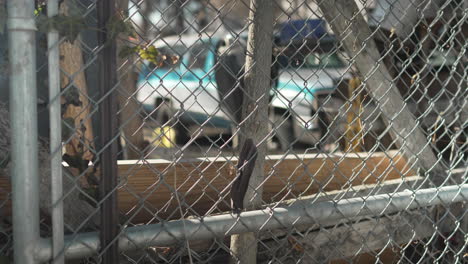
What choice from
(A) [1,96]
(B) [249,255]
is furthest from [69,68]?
(B) [249,255]

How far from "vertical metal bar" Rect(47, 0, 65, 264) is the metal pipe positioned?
0.09 feet

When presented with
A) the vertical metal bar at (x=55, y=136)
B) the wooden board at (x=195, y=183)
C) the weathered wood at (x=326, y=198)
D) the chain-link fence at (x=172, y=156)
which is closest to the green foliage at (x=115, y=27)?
the chain-link fence at (x=172, y=156)

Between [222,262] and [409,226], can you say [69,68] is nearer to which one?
[222,262]

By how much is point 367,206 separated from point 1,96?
5.07 ft

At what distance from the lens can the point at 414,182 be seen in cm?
280

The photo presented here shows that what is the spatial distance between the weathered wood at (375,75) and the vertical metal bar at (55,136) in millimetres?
1210

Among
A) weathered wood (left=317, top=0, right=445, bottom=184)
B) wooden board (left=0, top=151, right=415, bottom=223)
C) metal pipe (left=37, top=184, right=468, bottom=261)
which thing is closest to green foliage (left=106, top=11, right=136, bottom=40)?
metal pipe (left=37, top=184, right=468, bottom=261)

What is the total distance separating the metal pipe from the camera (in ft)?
5.03

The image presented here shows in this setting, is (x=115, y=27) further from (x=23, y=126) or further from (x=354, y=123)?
(x=354, y=123)

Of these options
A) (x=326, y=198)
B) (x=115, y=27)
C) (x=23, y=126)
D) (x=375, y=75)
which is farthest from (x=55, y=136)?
(x=375, y=75)

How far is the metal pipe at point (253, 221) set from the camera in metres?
1.53

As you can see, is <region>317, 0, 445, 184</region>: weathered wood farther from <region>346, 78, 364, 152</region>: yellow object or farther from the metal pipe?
the metal pipe

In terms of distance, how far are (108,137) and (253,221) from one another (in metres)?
0.60

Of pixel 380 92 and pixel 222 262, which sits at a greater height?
pixel 380 92
